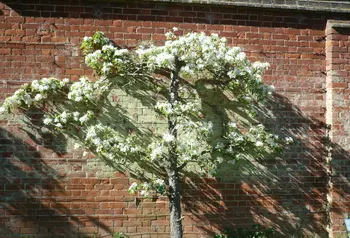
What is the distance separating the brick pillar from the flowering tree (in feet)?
2.61

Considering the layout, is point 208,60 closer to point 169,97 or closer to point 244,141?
point 169,97

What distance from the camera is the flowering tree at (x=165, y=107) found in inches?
194

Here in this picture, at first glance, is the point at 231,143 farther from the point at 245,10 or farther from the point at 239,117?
the point at 245,10

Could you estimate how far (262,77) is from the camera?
5.65m

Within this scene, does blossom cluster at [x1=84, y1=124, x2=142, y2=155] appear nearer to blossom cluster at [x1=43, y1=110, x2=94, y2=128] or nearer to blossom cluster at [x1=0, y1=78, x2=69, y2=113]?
blossom cluster at [x1=43, y1=110, x2=94, y2=128]

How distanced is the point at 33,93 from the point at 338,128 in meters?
4.19

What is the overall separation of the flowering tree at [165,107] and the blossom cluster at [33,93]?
0.01 m

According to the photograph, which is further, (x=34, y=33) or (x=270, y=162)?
(x=270, y=162)

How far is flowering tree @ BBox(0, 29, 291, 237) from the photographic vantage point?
194 inches

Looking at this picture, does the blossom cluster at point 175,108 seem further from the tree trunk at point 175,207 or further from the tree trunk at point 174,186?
the tree trunk at point 175,207

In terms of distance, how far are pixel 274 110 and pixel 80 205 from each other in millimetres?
2939

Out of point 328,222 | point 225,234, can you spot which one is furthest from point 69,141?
point 328,222

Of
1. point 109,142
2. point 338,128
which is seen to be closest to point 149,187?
point 109,142

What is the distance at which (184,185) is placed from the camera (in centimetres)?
543
